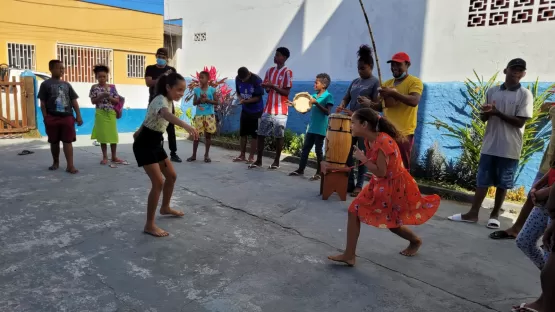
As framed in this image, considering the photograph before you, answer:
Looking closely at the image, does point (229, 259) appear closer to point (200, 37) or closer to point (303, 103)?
point (303, 103)

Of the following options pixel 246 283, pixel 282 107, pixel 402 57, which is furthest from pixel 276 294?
pixel 282 107

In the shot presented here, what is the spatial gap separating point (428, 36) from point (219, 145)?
498 cm

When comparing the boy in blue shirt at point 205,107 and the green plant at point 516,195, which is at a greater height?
the boy in blue shirt at point 205,107

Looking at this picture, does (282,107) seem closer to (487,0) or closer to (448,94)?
(448,94)

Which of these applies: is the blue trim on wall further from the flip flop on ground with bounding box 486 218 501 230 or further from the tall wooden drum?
the tall wooden drum

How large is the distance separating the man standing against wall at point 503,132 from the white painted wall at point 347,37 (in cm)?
164

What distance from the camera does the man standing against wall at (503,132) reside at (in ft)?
13.8

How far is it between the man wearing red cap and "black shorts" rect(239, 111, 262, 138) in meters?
2.71

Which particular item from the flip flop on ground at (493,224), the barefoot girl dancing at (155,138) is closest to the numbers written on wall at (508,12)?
the flip flop on ground at (493,224)

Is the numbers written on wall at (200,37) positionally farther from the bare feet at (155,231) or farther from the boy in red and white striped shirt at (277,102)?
the bare feet at (155,231)

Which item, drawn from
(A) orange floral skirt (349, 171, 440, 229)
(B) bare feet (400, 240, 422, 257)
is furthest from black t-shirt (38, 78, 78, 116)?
(B) bare feet (400, 240, 422, 257)

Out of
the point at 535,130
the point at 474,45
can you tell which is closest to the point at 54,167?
the point at 474,45

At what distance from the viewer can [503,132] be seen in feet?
14.2

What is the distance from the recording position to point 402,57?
462 cm
